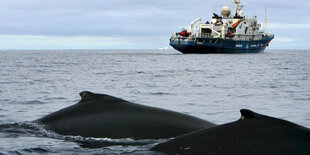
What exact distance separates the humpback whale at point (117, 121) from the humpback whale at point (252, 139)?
1.86 m

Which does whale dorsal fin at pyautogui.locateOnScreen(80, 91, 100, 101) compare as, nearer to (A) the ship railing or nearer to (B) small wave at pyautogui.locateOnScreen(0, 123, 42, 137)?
(B) small wave at pyautogui.locateOnScreen(0, 123, 42, 137)

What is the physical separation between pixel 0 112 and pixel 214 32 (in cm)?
7697

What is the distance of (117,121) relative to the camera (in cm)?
731

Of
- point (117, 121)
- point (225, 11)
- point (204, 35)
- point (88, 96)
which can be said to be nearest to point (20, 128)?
point (88, 96)

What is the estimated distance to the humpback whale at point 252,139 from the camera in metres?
4.62

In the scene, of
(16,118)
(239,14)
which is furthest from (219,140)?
(239,14)

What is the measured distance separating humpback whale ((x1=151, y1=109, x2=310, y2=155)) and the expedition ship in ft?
262

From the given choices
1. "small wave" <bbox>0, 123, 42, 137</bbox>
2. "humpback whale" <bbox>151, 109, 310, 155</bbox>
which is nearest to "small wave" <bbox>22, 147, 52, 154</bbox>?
"small wave" <bbox>0, 123, 42, 137</bbox>

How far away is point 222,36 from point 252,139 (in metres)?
82.0

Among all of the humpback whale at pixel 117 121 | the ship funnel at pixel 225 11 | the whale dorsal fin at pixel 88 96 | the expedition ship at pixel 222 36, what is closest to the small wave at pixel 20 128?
the humpback whale at pixel 117 121

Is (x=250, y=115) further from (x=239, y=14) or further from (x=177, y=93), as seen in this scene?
(x=239, y=14)

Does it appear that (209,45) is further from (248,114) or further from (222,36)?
(248,114)

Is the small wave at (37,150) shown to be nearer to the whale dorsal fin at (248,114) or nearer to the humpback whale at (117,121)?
the humpback whale at (117,121)

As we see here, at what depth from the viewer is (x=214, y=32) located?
3457 inches
